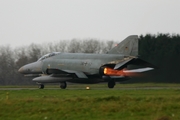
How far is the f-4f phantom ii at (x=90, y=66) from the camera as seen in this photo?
42281 mm

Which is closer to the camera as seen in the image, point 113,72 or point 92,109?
point 92,109

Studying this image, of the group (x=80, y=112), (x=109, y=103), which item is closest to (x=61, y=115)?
(x=80, y=112)

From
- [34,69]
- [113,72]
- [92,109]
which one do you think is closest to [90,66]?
[113,72]

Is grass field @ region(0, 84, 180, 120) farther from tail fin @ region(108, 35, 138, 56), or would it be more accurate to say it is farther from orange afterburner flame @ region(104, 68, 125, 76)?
orange afterburner flame @ region(104, 68, 125, 76)

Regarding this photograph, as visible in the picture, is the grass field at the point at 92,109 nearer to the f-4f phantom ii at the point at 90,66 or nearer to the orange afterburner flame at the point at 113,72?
the f-4f phantom ii at the point at 90,66

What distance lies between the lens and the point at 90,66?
147 feet

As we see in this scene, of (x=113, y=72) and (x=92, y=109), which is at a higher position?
(x=113, y=72)

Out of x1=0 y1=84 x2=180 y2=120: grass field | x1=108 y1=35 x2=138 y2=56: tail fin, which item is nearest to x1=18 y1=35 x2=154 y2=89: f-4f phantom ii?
x1=108 y1=35 x2=138 y2=56: tail fin

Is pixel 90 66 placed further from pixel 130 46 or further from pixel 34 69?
pixel 34 69

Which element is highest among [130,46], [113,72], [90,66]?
[130,46]

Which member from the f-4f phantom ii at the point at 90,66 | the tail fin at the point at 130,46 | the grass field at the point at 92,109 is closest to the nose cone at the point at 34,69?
the f-4f phantom ii at the point at 90,66

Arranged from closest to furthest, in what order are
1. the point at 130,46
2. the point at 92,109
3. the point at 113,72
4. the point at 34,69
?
the point at 92,109 < the point at 130,46 < the point at 113,72 < the point at 34,69

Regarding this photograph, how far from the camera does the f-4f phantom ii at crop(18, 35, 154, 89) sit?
139 ft

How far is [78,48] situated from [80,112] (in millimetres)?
85975
